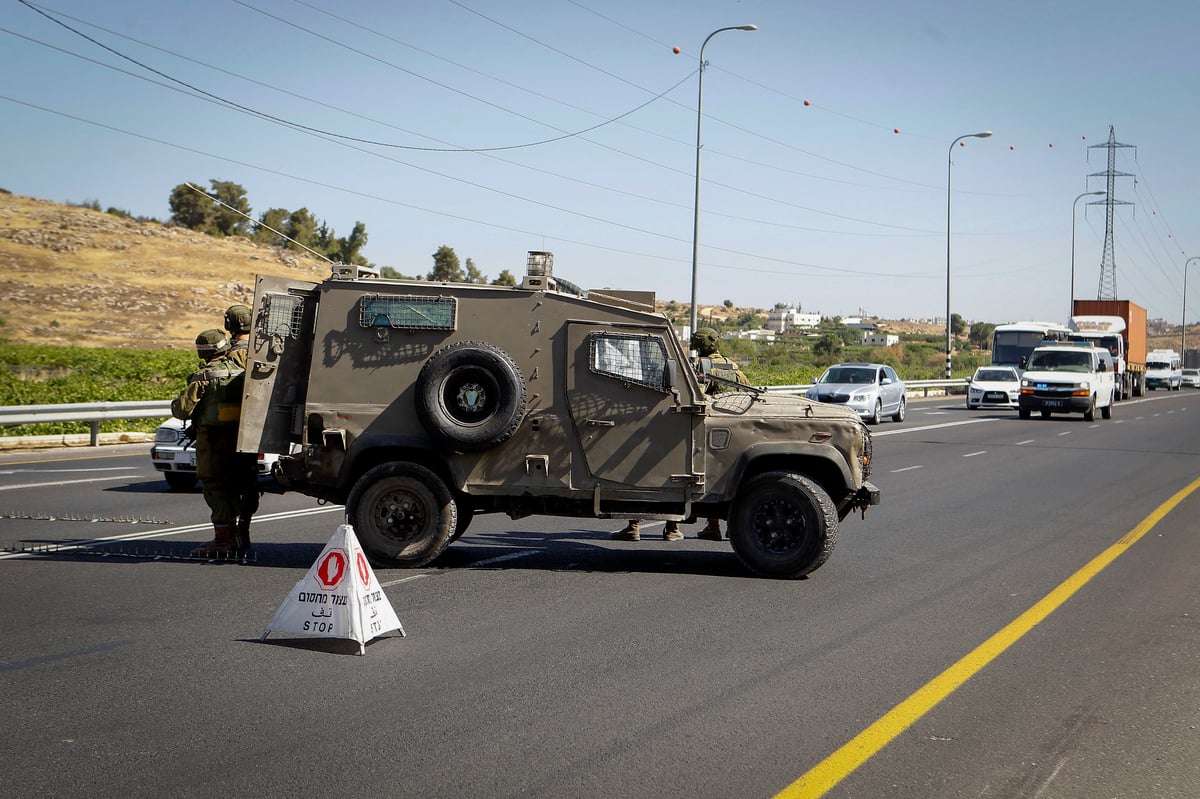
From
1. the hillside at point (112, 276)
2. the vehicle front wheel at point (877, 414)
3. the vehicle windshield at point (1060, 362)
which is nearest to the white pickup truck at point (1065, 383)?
the vehicle windshield at point (1060, 362)

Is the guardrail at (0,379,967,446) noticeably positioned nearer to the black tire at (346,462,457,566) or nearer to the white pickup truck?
the black tire at (346,462,457,566)

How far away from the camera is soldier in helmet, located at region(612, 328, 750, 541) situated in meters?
10.2

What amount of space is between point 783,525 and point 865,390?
74.0ft

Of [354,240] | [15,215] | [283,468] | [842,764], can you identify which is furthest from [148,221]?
[842,764]

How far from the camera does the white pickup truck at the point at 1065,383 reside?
1337 inches

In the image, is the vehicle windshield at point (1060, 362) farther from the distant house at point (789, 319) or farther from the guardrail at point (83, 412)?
the distant house at point (789, 319)

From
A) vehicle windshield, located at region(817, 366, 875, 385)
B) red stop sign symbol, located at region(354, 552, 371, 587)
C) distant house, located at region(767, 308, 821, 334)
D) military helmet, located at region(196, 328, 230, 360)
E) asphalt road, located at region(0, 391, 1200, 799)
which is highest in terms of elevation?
distant house, located at region(767, 308, 821, 334)

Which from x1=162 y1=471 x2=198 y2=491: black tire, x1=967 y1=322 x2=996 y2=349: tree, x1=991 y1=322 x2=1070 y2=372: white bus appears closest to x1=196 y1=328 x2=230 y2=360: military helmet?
x1=162 y1=471 x2=198 y2=491: black tire

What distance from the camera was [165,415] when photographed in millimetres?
22484

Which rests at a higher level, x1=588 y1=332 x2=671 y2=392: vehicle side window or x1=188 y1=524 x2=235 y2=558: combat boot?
x1=588 y1=332 x2=671 y2=392: vehicle side window

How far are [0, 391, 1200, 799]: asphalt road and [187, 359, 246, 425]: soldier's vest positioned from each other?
1.22 meters

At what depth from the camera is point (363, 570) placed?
22.8 ft

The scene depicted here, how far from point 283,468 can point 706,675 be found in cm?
463

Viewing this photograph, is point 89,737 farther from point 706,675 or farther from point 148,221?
point 148,221
